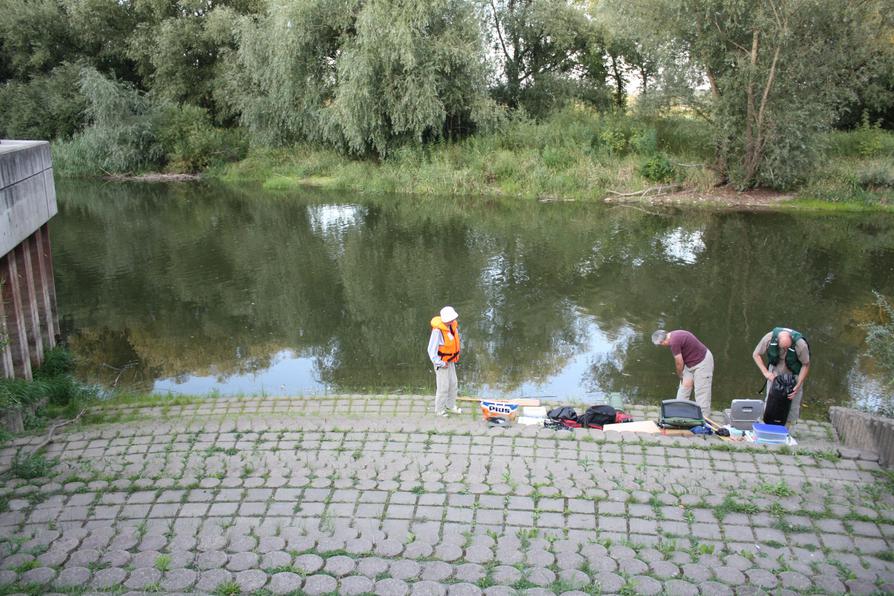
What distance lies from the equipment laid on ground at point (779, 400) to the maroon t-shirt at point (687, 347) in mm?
1013

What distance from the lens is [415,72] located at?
97.1ft

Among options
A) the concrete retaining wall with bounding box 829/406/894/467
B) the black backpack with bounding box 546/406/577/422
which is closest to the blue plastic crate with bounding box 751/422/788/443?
the concrete retaining wall with bounding box 829/406/894/467

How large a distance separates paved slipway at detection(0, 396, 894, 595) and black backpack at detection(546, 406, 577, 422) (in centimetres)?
83

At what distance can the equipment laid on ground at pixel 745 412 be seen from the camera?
9.41 m

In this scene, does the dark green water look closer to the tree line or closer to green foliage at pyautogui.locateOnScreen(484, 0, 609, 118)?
the tree line

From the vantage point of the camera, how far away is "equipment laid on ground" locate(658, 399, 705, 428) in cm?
926

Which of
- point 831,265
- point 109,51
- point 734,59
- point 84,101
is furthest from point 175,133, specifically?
point 831,265

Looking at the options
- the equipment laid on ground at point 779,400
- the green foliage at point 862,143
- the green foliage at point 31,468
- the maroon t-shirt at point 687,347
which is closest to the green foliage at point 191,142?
the green foliage at point 862,143

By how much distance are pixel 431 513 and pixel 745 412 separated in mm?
4420

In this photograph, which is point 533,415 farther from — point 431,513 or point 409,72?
point 409,72

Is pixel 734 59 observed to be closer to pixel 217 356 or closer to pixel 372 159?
pixel 372 159

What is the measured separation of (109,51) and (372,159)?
56.6 ft

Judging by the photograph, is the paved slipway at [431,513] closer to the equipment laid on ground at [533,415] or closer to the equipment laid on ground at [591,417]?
the equipment laid on ground at [591,417]

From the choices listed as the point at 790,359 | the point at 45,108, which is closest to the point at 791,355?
the point at 790,359
